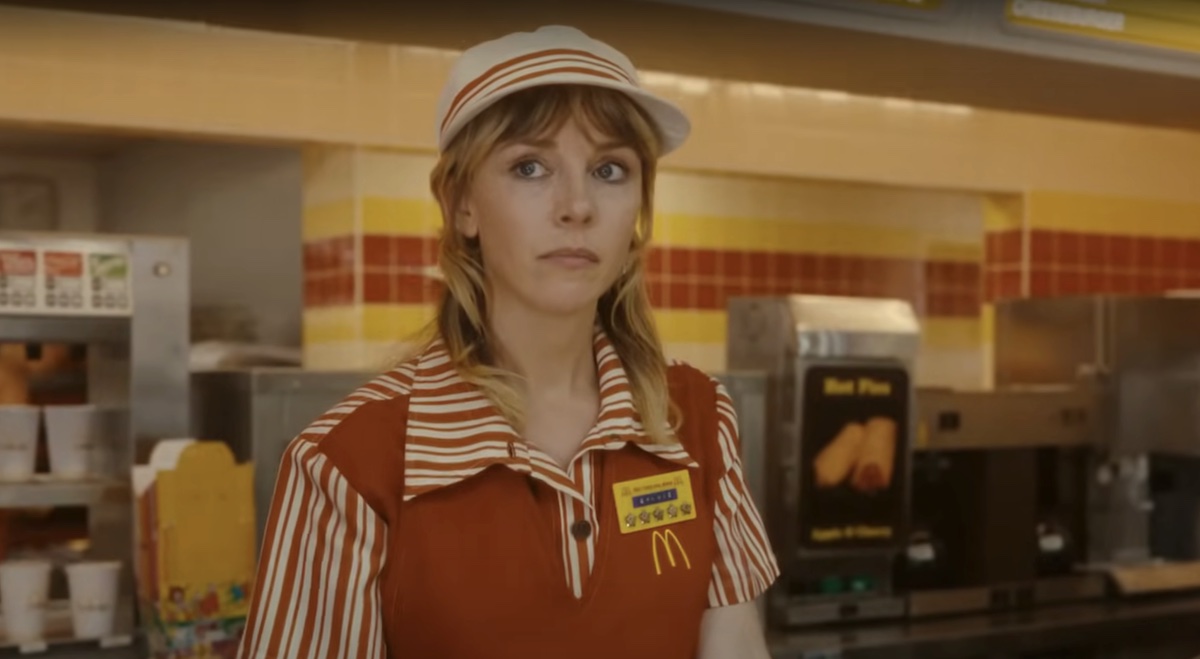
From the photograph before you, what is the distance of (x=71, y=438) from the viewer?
233cm

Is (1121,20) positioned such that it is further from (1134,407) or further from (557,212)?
(557,212)

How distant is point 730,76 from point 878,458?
871 mm

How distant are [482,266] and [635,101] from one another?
0.24 metres

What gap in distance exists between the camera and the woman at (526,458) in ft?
4.18

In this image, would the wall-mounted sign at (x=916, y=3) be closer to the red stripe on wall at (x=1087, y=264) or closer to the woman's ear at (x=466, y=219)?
the woman's ear at (x=466, y=219)

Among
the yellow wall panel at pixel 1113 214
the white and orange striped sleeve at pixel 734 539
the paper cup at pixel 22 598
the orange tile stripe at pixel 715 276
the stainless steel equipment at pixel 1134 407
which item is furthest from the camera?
the yellow wall panel at pixel 1113 214

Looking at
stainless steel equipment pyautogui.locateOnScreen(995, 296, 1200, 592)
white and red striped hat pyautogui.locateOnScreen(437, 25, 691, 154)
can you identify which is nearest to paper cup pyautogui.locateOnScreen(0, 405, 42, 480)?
white and red striped hat pyautogui.locateOnScreen(437, 25, 691, 154)

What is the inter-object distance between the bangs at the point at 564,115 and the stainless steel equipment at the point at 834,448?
4.97ft

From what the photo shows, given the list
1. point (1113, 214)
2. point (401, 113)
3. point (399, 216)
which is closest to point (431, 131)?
point (401, 113)

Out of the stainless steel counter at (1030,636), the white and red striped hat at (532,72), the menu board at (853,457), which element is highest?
the white and red striped hat at (532,72)

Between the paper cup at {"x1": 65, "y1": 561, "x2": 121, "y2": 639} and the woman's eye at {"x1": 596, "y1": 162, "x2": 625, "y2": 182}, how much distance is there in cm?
132

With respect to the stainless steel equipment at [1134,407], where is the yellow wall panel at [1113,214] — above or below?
above

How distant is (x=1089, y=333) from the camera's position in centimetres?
338

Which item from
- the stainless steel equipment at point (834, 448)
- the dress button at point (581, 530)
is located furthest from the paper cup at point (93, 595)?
the stainless steel equipment at point (834, 448)
